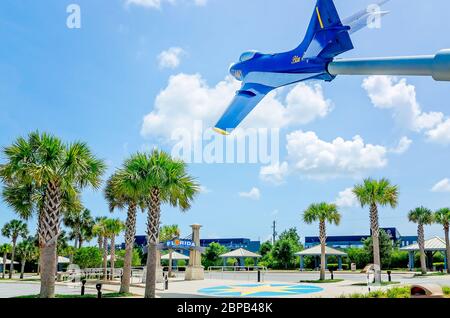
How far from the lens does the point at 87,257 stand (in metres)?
44.6

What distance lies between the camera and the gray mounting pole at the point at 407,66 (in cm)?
276

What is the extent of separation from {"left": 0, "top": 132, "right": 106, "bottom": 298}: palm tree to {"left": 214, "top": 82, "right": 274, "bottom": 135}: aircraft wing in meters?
11.8

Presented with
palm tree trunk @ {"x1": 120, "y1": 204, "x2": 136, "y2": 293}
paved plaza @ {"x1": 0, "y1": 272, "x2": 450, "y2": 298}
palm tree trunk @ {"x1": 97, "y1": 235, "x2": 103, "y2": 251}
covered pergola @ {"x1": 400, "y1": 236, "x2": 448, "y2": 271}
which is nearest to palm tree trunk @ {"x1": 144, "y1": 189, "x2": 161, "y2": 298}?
paved plaza @ {"x1": 0, "y1": 272, "x2": 450, "y2": 298}

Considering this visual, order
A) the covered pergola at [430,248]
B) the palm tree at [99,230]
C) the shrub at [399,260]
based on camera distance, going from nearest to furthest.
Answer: the palm tree at [99,230]
the covered pergola at [430,248]
the shrub at [399,260]

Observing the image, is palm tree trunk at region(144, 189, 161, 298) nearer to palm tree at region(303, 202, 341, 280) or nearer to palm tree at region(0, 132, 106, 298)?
palm tree at region(0, 132, 106, 298)

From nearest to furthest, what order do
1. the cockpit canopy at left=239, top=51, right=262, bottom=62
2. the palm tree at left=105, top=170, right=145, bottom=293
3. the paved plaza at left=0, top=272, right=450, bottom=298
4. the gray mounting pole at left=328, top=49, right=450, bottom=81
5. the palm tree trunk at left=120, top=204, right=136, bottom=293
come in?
the gray mounting pole at left=328, top=49, right=450, bottom=81
the cockpit canopy at left=239, top=51, right=262, bottom=62
the palm tree at left=105, top=170, right=145, bottom=293
the paved plaza at left=0, top=272, right=450, bottom=298
the palm tree trunk at left=120, top=204, right=136, bottom=293

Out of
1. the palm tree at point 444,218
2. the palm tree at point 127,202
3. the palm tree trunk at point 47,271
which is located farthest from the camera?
the palm tree at point 444,218

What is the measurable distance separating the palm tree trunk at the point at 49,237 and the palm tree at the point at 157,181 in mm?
3009

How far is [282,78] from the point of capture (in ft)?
19.0

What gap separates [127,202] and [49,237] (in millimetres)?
6561

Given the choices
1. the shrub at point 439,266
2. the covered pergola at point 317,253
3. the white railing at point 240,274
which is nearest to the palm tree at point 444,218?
the shrub at point 439,266

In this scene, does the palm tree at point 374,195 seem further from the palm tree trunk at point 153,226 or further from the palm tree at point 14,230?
the palm tree at point 14,230

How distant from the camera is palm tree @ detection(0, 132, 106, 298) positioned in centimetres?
1611
